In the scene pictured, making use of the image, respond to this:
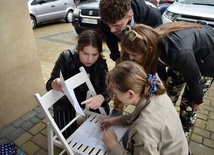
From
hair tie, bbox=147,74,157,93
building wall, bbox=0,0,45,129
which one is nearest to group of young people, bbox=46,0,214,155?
hair tie, bbox=147,74,157,93

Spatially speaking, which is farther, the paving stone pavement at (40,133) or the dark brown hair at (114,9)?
the paving stone pavement at (40,133)

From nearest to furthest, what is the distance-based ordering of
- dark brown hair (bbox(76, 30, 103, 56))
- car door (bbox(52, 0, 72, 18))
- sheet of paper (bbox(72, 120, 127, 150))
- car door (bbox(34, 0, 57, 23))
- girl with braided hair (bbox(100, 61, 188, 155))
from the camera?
1. girl with braided hair (bbox(100, 61, 188, 155))
2. sheet of paper (bbox(72, 120, 127, 150))
3. dark brown hair (bbox(76, 30, 103, 56))
4. car door (bbox(34, 0, 57, 23))
5. car door (bbox(52, 0, 72, 18))

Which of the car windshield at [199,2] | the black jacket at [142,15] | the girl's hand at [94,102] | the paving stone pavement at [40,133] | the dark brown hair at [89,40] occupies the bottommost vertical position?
the paving stone pavement at [40,133]

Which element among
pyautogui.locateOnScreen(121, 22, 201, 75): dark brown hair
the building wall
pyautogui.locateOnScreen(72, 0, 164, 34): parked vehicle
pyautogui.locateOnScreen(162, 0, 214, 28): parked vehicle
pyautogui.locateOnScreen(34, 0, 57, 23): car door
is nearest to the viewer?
pyautogui.locateOnScreen(121, 22, 201, 75): dark brown hair

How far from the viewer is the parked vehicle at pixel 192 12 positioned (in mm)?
3557

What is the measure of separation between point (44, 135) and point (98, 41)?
1.34 meters

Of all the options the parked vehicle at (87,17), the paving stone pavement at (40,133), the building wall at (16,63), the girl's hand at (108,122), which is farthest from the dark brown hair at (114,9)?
the parked vehicle at (87,17)

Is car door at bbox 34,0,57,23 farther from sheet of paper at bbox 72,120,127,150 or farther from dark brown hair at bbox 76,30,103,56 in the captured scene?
sheet of paper at bbox 72,120,127,150

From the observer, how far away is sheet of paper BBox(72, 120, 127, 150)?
1.51 metres

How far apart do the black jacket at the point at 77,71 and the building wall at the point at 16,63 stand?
751mm

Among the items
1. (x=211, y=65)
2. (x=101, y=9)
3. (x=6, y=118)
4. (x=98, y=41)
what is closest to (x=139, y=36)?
(x=101, y=9)

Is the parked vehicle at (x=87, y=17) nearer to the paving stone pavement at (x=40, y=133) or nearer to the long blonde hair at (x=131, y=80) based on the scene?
the paving stone pavement at (x=40, y=133)

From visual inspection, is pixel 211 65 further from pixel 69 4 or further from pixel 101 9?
pixel 69 4

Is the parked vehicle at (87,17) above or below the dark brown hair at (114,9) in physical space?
below
